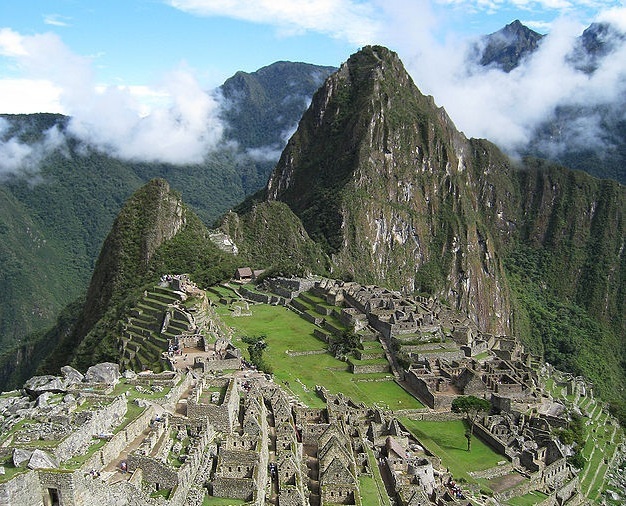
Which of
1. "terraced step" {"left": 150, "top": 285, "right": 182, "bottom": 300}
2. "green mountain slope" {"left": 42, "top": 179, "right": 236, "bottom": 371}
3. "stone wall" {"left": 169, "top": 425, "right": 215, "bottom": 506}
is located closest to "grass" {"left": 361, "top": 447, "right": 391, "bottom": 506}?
"stone wall" {"left": 169, "top": 425, "right": 215, "bottom": 506}

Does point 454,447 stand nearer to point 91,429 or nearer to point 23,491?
point 91,429

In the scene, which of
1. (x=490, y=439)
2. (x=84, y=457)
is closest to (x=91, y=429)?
(x=84, y=457)

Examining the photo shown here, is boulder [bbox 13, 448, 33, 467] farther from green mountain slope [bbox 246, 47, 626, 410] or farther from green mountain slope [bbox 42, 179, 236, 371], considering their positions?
green mountain slope [bbox 246, 47, 626, 410]

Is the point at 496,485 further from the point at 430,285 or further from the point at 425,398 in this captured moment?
the point at 430,285

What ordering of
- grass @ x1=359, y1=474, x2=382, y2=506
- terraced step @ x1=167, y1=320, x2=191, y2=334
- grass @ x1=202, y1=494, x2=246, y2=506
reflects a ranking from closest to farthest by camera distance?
grass @ x1=202, y1=494, x2=246, y2=506
grass @ x1=359, y1=474, x2=382, y2=506
terraced step @ x1=167, y1=320, x2=191, y2=334

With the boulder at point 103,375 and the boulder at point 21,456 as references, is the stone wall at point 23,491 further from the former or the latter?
the boulder at point 103,375
